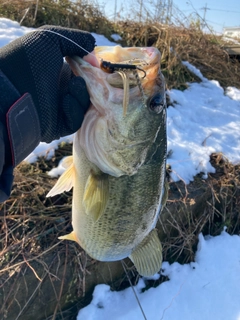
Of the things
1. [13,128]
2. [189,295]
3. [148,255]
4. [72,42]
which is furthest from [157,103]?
[189,295]

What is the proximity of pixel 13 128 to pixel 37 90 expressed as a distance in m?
0.20

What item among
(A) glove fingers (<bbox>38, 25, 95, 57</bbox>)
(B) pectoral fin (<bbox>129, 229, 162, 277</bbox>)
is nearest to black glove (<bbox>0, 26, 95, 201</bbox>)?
(A) glove fingers (<bbox>38, 25, 95, 57</bbox>)

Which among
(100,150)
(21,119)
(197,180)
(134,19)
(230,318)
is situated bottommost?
(230,318)

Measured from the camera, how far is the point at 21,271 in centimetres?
239

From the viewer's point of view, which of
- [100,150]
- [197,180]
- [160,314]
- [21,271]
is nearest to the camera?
[100,150]

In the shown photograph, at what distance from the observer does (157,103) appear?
146 cm

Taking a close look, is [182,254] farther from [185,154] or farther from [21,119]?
[21,119]

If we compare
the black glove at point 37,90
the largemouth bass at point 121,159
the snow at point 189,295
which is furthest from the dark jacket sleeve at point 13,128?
the snow at point 189,295

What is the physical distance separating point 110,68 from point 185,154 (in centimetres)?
272

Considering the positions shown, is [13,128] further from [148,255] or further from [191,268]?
[191,268]

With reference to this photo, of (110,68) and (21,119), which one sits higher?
(110,68)

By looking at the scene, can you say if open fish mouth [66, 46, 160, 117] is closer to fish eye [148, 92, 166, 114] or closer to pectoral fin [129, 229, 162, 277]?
fish eye [148, 92, 166, 114]

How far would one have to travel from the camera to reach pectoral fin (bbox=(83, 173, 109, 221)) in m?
1.54

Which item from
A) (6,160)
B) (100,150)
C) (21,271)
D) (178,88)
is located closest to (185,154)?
(178,88)
